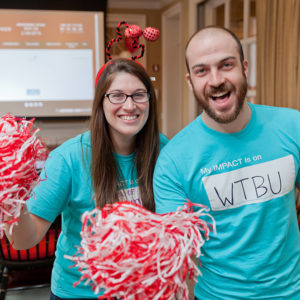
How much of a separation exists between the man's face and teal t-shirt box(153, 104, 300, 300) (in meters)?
0.09

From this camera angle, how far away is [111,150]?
1.22 metres

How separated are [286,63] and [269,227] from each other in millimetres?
2162

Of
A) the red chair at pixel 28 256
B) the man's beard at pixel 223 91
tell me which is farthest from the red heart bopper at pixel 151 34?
the red chair at pixel 28 256

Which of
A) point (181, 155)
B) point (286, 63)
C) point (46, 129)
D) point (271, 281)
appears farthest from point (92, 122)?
point (46, 129)

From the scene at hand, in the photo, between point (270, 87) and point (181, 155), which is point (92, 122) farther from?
point (270, 87)

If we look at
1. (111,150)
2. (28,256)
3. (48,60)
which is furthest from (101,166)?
(48,60)

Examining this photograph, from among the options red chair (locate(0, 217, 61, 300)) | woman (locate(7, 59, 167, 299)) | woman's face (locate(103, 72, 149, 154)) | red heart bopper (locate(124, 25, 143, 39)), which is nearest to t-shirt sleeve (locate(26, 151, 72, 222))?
woman (locate(7, 59, 167, 299))

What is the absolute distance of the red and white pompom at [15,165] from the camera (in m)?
0.68

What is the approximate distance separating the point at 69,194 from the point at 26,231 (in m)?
0.21

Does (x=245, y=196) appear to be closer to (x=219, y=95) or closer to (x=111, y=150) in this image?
(x=219, y=95)

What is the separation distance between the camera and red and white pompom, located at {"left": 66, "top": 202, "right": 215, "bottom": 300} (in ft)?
1.82

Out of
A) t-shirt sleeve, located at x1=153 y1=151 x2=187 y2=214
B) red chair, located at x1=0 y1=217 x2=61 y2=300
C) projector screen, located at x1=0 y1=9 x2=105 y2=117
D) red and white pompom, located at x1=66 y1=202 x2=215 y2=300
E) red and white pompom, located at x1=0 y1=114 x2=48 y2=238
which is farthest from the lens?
projector screen, located at x1=0 y1=9 x2=105 y2=117

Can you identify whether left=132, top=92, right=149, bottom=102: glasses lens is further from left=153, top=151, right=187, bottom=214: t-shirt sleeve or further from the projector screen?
the projector screen

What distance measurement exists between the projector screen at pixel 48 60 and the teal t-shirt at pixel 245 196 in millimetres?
4314
